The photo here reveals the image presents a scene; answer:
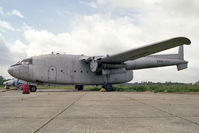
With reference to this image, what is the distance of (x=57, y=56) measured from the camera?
19.3 m

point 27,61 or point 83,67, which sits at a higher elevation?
point 27,61

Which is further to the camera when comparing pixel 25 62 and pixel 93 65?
pixel 93 65

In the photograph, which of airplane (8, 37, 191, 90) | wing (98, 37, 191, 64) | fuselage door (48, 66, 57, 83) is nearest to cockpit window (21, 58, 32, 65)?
airplane (8, 37, 191, 90)

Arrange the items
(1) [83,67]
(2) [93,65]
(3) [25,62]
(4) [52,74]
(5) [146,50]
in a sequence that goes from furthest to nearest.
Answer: (1) [83,67] → (2) [93,65] → (4) [52,74] → (3) [25,62] → (5) [146,50]

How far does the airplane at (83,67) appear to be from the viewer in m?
17.9

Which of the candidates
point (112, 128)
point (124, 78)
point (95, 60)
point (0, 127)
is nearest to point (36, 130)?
point (0, 127)

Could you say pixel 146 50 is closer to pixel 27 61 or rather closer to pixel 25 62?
pixel 27 61

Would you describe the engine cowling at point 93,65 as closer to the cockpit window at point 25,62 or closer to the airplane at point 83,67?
the airplane at point 83,67

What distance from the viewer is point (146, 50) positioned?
1645 cm

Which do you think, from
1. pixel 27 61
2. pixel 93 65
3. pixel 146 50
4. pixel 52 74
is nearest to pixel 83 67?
pixel 93 65

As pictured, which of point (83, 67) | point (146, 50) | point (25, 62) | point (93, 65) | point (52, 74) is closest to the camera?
point (146, 50)

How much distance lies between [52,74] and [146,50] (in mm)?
9179

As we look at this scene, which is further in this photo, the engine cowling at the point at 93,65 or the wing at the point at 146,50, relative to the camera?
the engine cowling at the point at 93,65

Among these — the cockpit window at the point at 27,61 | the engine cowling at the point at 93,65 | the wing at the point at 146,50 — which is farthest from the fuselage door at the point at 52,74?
the wing at the point at 146,50
